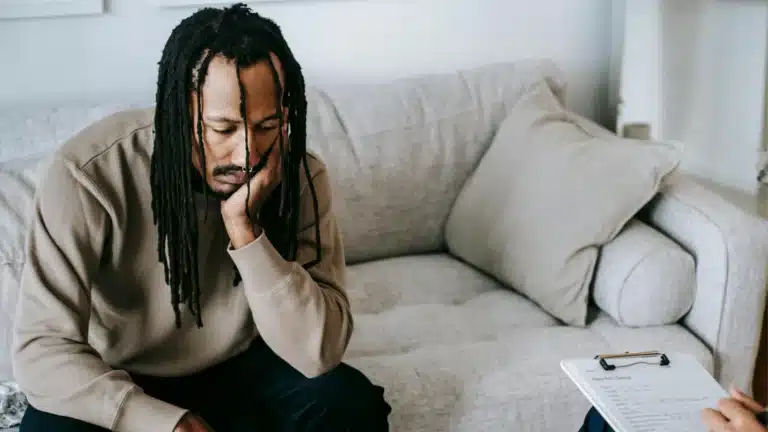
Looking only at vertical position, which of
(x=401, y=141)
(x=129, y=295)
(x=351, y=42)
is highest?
(x=351, y=42)

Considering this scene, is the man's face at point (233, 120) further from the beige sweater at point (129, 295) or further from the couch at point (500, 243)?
the couch at point (500, 243)

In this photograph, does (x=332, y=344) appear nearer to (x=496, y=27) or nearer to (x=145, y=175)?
(x=145, y=175)

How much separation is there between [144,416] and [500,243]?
0.99m

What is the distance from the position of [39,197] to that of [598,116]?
6.09 feet

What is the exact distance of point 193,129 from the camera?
4.15 ft

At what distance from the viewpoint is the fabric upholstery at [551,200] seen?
6.05ft

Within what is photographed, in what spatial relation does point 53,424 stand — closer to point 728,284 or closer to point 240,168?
point 240,168

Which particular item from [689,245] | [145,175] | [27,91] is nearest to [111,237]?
[145,175]

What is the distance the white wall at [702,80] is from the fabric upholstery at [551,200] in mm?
432

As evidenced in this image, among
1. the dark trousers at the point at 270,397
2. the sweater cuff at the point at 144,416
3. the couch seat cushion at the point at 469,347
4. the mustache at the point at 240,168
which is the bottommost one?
the couch seat cushion at the point at 469,347

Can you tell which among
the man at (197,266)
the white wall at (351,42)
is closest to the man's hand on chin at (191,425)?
the man at (197,266)

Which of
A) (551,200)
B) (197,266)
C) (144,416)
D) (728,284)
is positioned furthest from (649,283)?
(144,416)

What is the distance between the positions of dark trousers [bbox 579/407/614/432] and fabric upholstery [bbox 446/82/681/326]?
434mm

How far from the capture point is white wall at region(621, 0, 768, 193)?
243 centimetres
